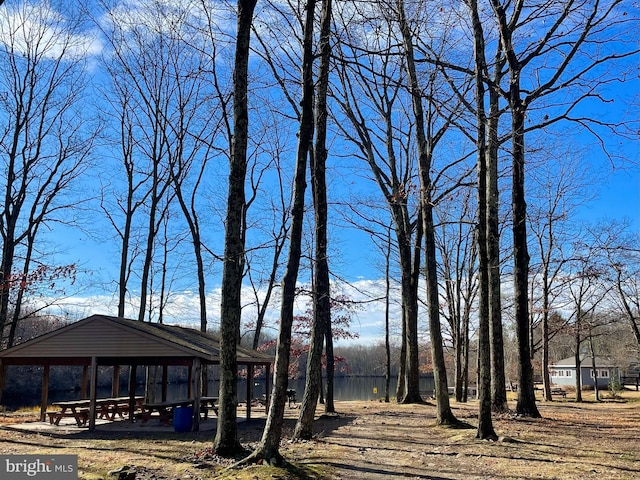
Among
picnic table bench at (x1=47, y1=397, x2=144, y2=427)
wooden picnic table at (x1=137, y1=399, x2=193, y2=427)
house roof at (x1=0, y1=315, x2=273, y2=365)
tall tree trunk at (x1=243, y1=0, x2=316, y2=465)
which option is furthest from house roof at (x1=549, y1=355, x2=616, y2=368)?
tall tree trunk at (x1=243, y1=0, x2=316, y2=465)

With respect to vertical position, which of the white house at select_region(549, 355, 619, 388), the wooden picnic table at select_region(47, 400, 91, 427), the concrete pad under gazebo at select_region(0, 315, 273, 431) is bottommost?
→ the white house at select_region(549, 355, 619, 388)

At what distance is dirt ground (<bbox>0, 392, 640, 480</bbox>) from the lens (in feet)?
22.5

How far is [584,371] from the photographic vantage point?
48.4 metres

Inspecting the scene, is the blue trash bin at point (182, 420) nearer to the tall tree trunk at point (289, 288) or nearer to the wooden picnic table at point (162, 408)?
the wooden picnic table at point (162, 408)

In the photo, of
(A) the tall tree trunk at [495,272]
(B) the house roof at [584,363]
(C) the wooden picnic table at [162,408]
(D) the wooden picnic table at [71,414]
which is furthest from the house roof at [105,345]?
(B) the house roof at [584,363]

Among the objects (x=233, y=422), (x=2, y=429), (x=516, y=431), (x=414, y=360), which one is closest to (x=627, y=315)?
(x=414, y=360)

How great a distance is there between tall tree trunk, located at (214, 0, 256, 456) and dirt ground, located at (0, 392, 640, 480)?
505 millimetres

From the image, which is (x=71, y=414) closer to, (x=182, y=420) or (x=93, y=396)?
(x=93, y=396)

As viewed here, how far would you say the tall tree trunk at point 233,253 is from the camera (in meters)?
8.24

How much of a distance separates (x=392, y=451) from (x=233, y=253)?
14.0 feet

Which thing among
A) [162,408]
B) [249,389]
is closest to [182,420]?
[162,408]

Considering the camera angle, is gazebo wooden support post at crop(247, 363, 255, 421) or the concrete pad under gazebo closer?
the concrete pad under gazebo

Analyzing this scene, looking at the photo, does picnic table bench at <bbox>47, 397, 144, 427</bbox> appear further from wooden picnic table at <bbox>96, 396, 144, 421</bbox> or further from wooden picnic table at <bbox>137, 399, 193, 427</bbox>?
wooden picnic table at <bbox>137, 399, 193, 427</bbox>

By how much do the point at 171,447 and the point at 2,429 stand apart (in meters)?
5.77
